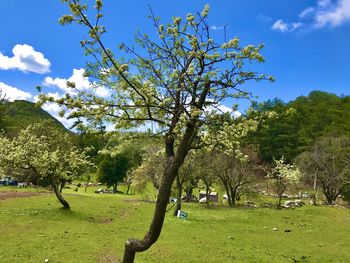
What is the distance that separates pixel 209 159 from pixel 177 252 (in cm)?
3021

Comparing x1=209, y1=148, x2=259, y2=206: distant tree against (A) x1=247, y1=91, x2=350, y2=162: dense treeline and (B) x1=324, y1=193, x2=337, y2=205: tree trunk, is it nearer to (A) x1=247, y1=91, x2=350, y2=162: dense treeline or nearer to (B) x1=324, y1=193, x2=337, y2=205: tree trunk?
(B) x1=324, y1=193, x2=337, y2=205: tree trunk

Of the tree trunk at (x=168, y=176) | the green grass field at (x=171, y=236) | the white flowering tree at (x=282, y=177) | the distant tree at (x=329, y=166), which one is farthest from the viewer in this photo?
the distant tree at (x=329, y=166)

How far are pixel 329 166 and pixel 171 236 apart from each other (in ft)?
143

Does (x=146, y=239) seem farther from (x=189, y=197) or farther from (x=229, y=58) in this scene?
(x=189, y=197)

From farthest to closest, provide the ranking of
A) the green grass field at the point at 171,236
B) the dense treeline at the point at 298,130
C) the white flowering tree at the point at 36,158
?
1. the dense treeline at the point at 298,130
2. the white flowering tree at the point at 36,158
3. the green grass field at the point at 171,236

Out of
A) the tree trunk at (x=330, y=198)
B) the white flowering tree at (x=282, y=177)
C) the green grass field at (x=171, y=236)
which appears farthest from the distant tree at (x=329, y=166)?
the green grass field at (x=171, y=236)

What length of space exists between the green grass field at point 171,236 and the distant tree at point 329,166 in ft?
56.8

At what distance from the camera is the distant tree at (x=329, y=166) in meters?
56.4

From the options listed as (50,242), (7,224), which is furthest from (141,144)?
(7,224)

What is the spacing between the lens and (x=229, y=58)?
1061 cm

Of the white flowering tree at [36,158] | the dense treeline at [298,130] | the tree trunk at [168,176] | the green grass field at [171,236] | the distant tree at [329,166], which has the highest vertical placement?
the dense treeline at [298,130]

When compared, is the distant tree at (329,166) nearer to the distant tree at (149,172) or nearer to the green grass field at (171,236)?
the green grass field at (171,236)

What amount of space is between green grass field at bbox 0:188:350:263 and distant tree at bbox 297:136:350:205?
17314 mm

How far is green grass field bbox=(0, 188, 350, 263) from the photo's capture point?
19422 millimetres
